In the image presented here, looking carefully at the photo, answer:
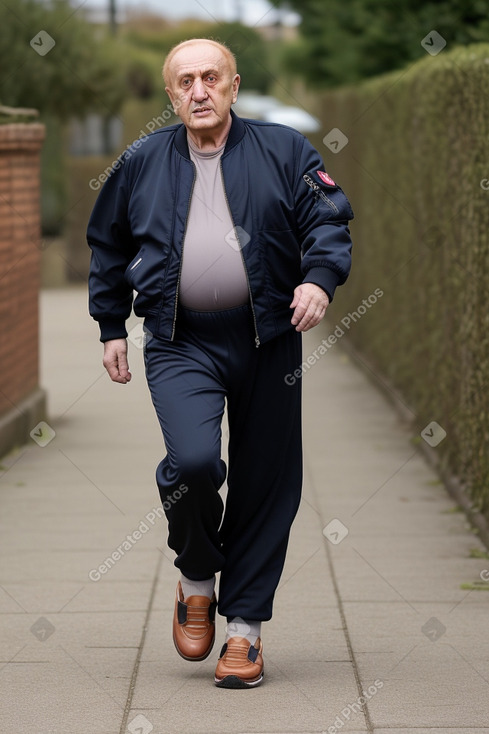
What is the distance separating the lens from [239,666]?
4379mm

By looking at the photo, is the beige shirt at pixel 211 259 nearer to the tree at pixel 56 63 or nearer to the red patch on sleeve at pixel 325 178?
the red patch on sleeve at pixel 325 178

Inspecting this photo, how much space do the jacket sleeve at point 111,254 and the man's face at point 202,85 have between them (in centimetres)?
29

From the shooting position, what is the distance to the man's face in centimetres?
421

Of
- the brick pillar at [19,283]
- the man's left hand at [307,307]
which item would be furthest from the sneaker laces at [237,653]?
the brick pillar at [19,283]

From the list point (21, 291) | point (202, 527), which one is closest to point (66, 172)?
point (21, 291)

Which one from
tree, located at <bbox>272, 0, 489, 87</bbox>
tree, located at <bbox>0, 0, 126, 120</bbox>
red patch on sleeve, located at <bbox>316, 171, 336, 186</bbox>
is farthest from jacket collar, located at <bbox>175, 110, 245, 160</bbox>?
tree, located at <bbox>0, 0, 126, 120</bbox>

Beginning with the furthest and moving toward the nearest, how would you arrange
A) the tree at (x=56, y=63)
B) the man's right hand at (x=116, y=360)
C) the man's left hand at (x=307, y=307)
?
the tree at (x=56, y=63) < the man's right hand at (x=116, y=360) < the man's left hand at (x=307, y=307)

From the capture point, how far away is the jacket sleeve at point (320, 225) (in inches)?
164

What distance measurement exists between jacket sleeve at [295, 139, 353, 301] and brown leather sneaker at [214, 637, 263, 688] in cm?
110

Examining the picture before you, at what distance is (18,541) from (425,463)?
2738 mm

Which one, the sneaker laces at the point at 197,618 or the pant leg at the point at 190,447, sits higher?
the pant leg at the point at 190,447

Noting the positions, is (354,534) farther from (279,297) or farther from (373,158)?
(373,158)

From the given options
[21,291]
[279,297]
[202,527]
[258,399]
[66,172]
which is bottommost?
[66,172]

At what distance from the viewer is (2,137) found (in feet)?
27.4
